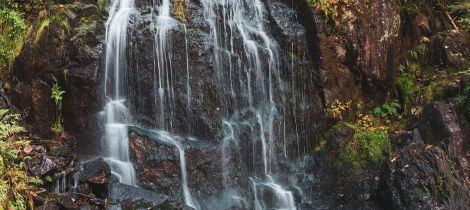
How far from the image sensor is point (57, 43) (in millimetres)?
9555

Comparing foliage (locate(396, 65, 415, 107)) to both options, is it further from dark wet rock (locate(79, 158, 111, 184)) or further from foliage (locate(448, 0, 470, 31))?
dark wet rock (locate(79, 158, 111, 184))

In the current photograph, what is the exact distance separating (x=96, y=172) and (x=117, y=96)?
2180mm

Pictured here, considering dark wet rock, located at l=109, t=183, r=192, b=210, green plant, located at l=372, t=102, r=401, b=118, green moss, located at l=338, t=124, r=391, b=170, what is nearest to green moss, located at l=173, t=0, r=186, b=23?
dark wet rock, located at l=109, t=183, r=192, b=210

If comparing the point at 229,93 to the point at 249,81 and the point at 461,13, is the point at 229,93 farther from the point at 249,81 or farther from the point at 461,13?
the point at 461,13

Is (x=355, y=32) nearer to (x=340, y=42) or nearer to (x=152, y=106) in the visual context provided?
(x=340, y=42)

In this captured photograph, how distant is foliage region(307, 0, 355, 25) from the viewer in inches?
451

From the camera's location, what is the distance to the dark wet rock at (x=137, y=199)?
302 inches

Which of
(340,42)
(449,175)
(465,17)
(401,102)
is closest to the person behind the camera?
(449,175)

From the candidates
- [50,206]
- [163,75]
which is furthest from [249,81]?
[50,206]

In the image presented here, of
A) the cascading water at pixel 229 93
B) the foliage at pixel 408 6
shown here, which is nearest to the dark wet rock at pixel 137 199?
the cascading water at pixel 229 93

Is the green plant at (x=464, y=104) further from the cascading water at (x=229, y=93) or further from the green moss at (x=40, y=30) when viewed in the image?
the green moss at (x=40, y=30)

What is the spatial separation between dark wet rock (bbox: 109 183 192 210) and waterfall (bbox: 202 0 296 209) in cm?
240

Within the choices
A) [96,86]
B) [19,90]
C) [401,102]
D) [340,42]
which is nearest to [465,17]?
[401,102]

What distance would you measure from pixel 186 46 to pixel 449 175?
19.4 ft
